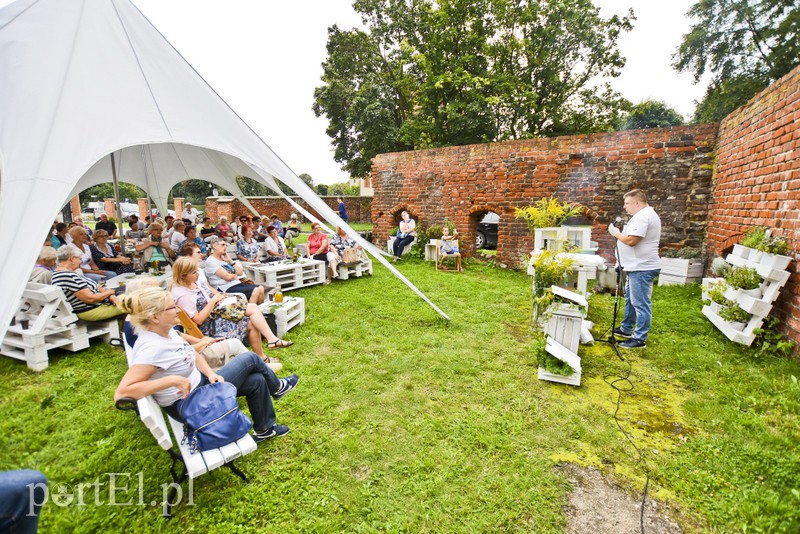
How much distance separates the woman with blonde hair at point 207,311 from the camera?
3301 millimetres

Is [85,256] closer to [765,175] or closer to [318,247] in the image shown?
[318,247]

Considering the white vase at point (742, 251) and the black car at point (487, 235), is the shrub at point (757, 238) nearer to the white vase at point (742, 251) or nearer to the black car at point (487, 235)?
the white vase at point (742, 251)

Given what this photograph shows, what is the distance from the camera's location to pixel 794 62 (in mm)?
13391

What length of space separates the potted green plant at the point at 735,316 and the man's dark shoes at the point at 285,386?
15.3 feet

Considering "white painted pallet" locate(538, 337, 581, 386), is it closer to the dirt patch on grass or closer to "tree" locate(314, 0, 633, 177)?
the dirt patch on grass

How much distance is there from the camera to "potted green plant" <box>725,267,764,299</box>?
3676mm

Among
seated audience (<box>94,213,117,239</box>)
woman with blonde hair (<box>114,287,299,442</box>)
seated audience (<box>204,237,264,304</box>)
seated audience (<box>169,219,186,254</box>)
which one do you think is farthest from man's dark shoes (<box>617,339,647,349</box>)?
seated audience (<box>94,213,117,239</box>)

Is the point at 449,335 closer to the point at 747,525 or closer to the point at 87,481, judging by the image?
the point at 747,525

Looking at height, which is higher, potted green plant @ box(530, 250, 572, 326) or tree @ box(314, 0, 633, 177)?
tree @ box(314, 0, 633, 177)

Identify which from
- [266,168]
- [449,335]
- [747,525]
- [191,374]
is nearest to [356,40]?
[266,168]

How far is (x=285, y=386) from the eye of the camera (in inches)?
117

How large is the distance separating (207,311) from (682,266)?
7444 mm

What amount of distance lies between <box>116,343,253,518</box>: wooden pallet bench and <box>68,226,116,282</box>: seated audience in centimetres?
426

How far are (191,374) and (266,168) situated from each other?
2791mm
